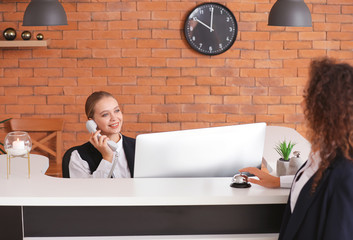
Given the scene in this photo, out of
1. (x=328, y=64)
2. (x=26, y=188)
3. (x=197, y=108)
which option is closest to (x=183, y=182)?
(x=26, y=188)

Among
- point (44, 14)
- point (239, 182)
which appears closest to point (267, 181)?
point (239, 182)

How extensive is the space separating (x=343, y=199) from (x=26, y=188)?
3.84 ft

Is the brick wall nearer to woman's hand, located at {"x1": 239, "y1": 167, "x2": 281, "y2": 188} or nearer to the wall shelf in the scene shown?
the wall shelf

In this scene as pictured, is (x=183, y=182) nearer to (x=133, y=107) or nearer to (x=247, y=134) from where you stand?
(x=247, y=134)

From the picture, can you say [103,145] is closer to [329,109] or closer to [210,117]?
[329,109]

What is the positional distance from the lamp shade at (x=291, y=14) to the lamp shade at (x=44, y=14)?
4.17ft

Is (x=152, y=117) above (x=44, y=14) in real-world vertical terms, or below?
below

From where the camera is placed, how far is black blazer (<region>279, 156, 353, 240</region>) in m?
1.50

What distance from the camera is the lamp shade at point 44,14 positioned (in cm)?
280

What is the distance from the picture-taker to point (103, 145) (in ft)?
7.85

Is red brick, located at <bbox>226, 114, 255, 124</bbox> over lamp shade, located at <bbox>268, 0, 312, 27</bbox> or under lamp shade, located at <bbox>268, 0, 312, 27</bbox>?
under

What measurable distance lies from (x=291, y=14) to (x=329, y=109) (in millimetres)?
1672

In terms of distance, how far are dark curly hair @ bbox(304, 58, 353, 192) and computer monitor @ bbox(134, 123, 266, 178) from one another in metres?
0.60

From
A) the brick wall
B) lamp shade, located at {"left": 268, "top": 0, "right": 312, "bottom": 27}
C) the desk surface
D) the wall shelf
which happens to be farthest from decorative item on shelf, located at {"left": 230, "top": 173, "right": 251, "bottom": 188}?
the wall shelf
